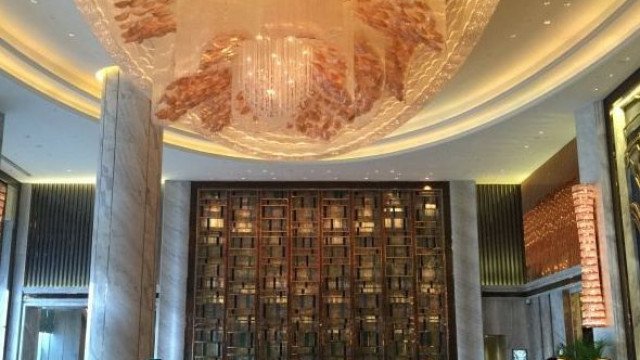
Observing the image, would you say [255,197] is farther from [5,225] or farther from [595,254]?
[595,254]

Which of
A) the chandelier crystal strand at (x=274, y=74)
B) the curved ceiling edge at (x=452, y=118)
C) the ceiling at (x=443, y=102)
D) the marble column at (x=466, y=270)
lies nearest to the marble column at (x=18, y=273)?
the ceiling at (x=443, y=102)

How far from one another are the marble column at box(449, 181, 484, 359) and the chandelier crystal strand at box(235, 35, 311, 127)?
450 inches

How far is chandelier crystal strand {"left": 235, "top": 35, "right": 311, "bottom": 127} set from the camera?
4668 mm

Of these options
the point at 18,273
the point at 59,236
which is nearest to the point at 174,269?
the point at 59,236

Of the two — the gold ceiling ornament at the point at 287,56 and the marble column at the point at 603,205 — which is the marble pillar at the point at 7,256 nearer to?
the marble column at the point at 603,205

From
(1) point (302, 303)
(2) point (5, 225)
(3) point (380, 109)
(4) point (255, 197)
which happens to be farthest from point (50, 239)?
(3) point (380, 109)

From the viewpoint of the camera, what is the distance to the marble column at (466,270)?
1541 centimetres

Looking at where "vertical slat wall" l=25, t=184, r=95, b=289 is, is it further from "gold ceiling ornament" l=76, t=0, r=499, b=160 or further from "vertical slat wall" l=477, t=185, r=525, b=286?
"gold ceiling ornament" l=76, t=0, r=499, b=160

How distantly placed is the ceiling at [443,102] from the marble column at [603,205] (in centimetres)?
30

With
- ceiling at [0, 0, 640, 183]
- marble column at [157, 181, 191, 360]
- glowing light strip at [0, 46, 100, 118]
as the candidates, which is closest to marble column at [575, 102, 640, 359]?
ceiling at [0, 0, 640, 183]

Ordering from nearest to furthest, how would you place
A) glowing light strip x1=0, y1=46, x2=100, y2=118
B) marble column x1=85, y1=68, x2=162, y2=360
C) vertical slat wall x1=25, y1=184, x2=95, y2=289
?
marble column x1=85, y1=68, x2=162, y2=360
glowing light strip x1=0, y1=46, x2=100, y2=118
vertical slat wall x1=25, y1=184, x2=95, y2=289

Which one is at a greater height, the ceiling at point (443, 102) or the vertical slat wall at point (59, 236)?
the ceiling at point (443, 102)

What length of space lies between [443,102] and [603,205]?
3245mm

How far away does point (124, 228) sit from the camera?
8.56 metres
